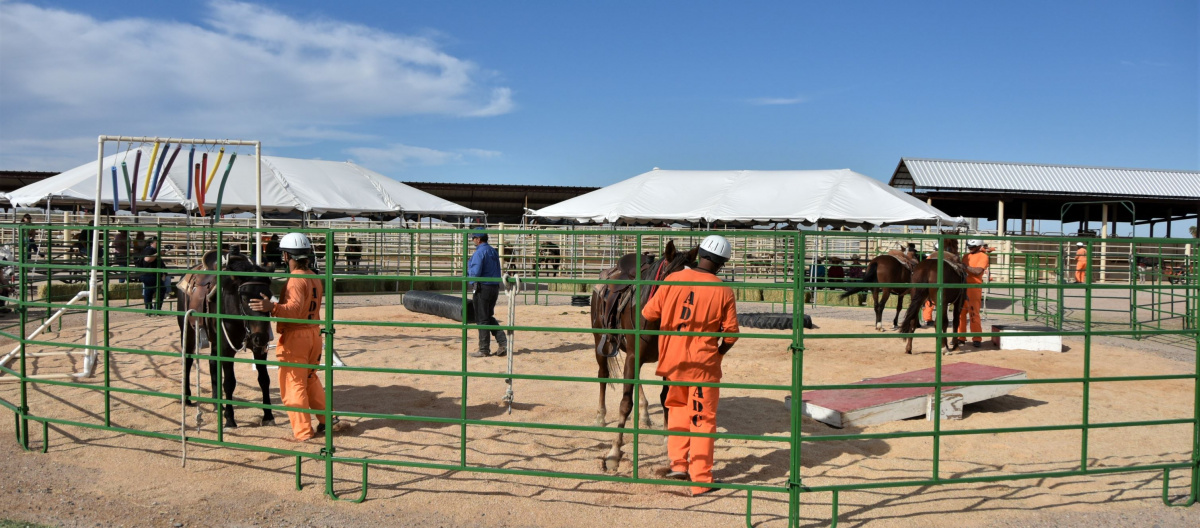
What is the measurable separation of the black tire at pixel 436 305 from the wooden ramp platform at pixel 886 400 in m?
6.75

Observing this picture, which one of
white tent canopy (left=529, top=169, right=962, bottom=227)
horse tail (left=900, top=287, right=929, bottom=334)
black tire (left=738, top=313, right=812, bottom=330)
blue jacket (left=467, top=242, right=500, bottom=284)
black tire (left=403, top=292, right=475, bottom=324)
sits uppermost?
white tent canopy (left=529, top=169, right=962, bottom=227)

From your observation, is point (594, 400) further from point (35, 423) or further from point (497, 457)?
point (35, 423)

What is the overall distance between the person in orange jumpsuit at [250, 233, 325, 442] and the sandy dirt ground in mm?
320

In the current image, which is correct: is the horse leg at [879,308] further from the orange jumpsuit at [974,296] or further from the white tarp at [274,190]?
the white tarp at [274,190]

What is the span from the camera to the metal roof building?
97.3 ft

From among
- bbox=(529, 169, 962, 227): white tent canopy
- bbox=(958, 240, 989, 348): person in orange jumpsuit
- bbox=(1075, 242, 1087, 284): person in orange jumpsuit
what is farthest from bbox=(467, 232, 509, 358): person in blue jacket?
bbox=(529, 169, 962, 227): white tent canopy

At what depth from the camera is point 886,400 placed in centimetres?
683

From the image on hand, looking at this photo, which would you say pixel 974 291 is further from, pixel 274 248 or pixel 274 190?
pixel 274 190

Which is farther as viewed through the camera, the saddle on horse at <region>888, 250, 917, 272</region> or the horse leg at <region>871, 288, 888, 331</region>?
the horse leg at <region>871, 288, 888, 331</region>

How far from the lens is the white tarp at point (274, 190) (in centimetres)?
2134

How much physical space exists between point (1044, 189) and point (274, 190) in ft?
94.7

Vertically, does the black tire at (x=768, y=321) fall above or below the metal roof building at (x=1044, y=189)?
below

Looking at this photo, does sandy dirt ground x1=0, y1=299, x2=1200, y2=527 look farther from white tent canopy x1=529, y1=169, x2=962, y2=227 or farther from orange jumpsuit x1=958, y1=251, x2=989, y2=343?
white tent canopy x1=529, y1=169, x2=962, y2=227

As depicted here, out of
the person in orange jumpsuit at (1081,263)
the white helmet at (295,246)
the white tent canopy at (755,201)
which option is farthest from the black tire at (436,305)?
the white tent canopy at (755,201)
